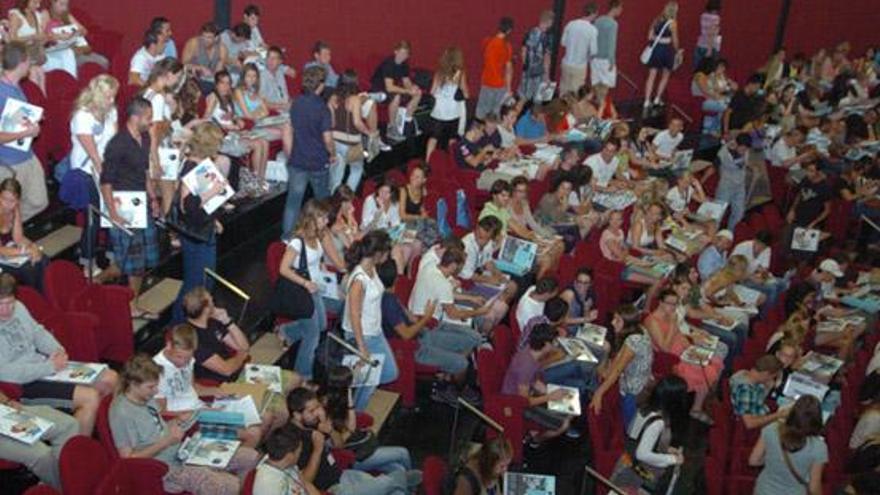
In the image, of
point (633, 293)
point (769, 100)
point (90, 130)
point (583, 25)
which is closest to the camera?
point (90, 130)

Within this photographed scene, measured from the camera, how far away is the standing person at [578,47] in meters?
13.5

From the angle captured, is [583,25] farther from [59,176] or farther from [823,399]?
[59,176]

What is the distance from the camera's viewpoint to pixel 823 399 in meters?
8.27

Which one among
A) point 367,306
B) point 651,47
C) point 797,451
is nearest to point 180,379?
point 367,306

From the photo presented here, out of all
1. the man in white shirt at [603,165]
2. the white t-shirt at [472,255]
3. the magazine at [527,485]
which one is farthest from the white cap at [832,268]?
the magazine at [527,485]

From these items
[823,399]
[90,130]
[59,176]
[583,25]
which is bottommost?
[823,399]

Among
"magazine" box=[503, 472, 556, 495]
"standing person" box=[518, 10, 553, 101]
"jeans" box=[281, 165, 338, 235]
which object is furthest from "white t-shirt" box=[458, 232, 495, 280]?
"standing person" box=[518, 10, 553, 101]

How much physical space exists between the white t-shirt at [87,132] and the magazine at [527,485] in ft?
11.9

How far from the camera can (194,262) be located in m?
7.49

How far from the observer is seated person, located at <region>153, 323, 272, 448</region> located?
5859mm

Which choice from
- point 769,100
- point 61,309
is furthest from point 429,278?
point 769,100

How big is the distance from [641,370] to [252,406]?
3.04 meters

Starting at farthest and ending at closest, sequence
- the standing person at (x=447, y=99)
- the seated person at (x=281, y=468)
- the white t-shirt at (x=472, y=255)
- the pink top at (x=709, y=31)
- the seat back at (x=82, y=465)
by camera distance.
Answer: the pink top at (x=709, y=31) → the standing person at (x=447, y=99) → the white t-shirt at (x=472, y=255) → the seated person at (x=281, y=468) → the seat back at (x=82, y=465)

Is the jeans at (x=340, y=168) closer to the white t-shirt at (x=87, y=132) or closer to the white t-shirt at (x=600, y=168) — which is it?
the white t-shirt at (x=87, y=132)
